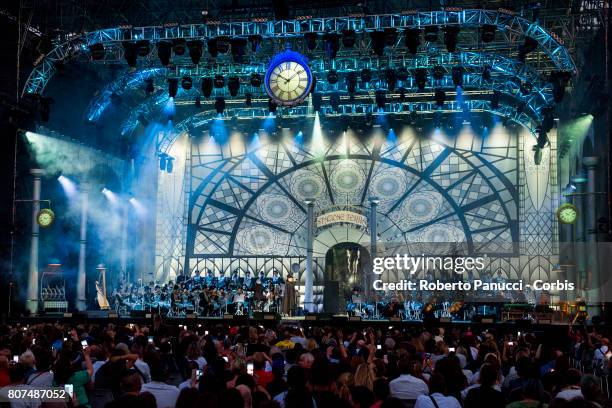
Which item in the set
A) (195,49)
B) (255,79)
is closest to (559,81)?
(255,79)

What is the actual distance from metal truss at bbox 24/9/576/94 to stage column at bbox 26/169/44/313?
2998mm

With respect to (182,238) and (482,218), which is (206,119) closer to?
(182,238)

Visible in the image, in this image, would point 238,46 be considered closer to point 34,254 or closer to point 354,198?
point 34,254

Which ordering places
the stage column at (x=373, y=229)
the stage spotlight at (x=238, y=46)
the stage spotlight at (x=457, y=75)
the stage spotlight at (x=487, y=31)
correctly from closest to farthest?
1. the stage spotlight at (x=487, y=31)
2. the stage spotlight at (x=238, y=46)
3. the stage spotlight at (x=457, y=75)
4. the stage column at (x=373, y=229)

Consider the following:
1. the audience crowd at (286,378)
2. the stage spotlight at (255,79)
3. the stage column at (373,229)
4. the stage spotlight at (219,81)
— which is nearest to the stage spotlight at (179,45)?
the stage spotlight at (219,81)

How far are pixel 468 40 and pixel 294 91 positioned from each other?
10.4m

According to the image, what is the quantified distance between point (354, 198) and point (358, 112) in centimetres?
390

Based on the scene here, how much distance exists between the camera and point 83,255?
30297mm

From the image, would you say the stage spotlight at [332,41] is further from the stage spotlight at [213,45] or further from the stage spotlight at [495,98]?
the stage spotlight at [495,98]

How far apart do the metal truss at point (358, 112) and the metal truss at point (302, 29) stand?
26.3 feet

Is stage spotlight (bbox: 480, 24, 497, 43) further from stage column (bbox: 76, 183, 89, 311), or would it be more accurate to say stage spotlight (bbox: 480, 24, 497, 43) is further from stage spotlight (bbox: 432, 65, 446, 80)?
stage column (bbox: 76, 183, 89, 311)

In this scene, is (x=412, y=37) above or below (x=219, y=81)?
above

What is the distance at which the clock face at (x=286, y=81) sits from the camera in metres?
23.2

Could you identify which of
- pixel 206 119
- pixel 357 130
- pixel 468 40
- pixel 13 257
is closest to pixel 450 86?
pixel 468 40
